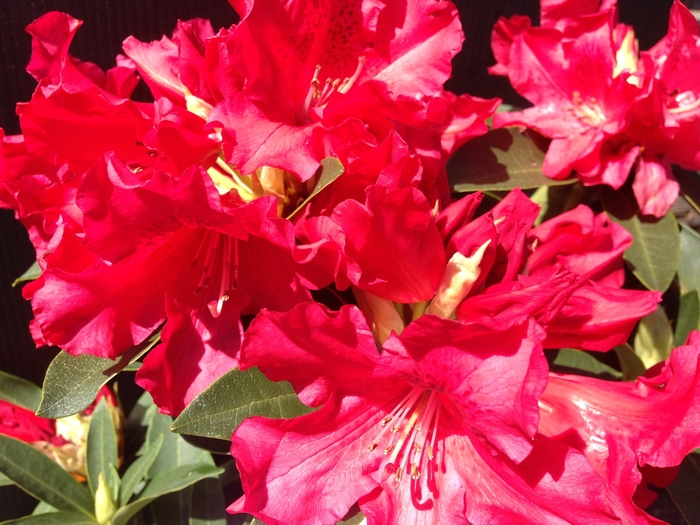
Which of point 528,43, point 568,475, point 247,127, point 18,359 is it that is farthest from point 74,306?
point 18,359

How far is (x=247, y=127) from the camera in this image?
58 centimetres

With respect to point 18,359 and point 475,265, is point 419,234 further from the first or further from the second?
point 18,359

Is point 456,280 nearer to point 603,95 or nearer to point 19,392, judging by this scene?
point 603,95

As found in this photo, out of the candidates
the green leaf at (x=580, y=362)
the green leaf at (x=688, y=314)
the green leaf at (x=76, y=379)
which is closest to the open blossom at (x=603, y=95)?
the green leaf at (x=688, y=314)

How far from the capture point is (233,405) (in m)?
0.66

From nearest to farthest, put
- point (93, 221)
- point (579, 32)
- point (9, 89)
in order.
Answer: point (93, 221) → point (579, 32) → point (9, 89)

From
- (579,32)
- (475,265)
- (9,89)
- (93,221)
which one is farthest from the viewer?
(9,89)

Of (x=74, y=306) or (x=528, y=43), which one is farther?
(x=528, y=43)

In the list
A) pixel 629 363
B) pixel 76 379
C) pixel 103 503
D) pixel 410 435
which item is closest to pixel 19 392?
pixel 103 503

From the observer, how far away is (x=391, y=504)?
0.64 metres

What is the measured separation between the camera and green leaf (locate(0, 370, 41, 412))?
3.81 ft

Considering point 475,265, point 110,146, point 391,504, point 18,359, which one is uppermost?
point 110,146

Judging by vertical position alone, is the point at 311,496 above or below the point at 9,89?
below

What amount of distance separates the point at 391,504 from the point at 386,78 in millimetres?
458
